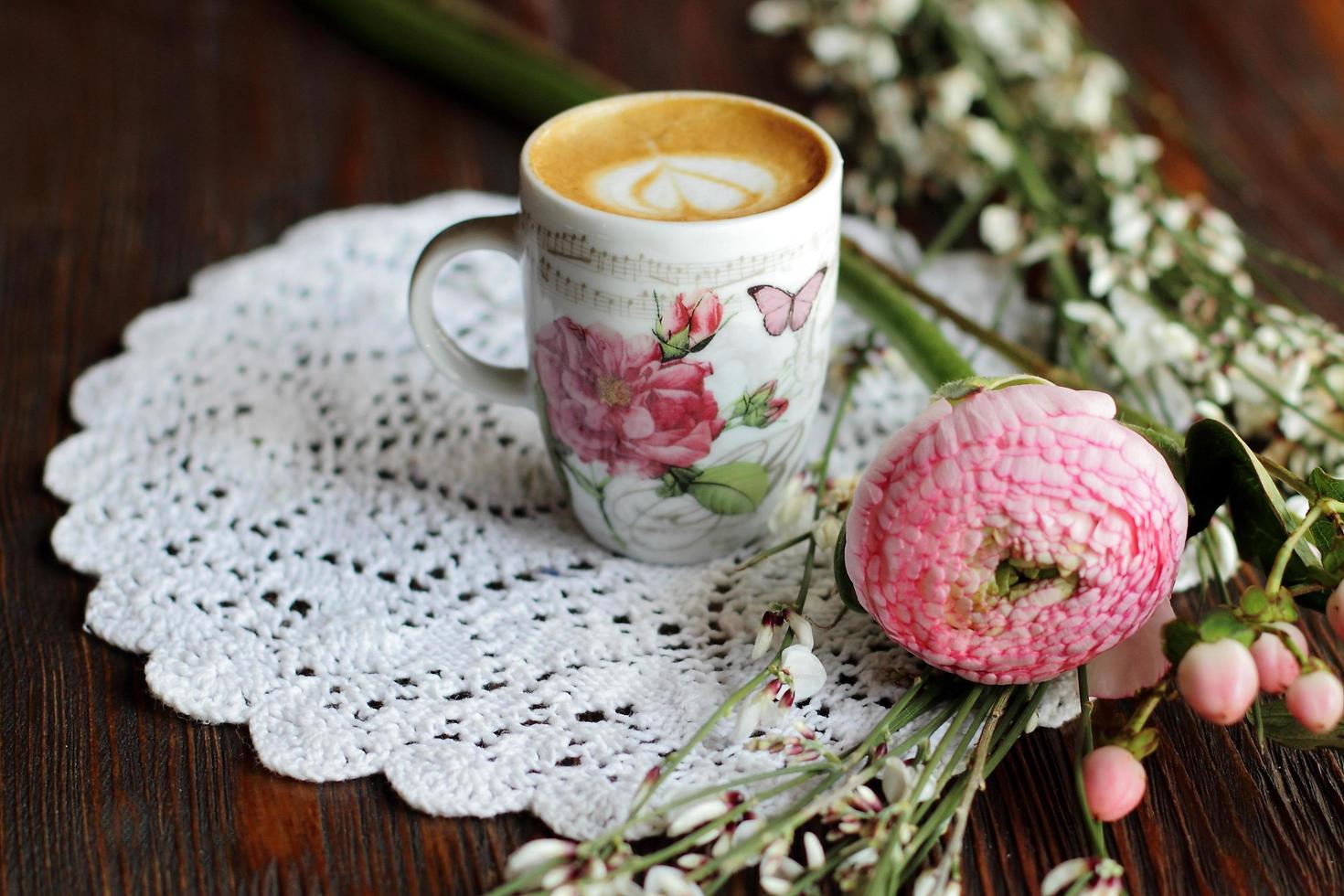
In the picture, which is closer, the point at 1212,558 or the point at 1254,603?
the point at 1254,603

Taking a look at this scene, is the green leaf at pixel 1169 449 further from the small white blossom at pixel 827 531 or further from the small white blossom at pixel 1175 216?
the small white blossom at pixel 1175 216

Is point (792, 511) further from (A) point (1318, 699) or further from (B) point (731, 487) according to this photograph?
(A) point (1318, 699)

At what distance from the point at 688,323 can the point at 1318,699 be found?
28 centimetres

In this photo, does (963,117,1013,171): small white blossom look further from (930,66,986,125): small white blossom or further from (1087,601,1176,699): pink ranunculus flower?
(1087,601,1176,699): pink ranunculus flower

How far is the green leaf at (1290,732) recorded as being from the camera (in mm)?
470

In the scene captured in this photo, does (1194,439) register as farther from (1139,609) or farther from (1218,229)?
(1218,229)

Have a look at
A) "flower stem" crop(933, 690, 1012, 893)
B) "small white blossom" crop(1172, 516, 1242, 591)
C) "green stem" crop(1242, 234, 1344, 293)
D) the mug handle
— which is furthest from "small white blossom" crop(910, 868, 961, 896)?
"green stem" crop(1242, 234, 1344, 293)

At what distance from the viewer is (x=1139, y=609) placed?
465 mm

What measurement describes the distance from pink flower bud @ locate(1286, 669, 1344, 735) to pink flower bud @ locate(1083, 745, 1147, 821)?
0.20 ft

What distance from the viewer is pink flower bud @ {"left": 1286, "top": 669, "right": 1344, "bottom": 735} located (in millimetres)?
403

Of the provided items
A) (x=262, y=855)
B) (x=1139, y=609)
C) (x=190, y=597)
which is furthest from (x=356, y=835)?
(x=1139, y=609)

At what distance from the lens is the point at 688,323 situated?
53 cm

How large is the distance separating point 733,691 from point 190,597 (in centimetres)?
26

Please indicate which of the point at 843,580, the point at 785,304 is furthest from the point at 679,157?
the point at 843,580
